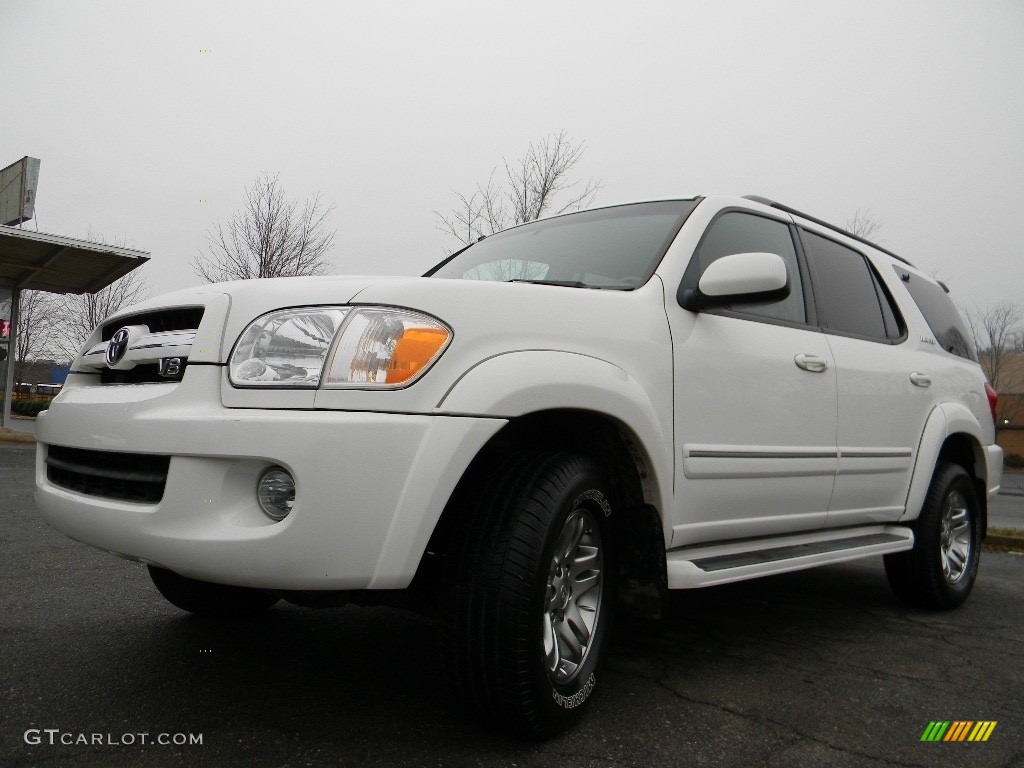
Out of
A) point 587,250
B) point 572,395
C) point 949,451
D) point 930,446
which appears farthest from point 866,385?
point 572,395

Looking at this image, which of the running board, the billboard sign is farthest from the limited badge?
the billboard sign

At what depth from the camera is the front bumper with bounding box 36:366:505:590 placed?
6.24 ft

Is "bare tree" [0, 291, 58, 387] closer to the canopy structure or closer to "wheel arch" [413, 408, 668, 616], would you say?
the canopy structure

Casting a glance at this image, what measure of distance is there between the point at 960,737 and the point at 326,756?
1.89 meters

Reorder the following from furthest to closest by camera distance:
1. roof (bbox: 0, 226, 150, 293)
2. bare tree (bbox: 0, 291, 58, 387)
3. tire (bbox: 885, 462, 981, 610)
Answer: bare tree (bbox: 0, 291, 58, 387)
roof (bbox: 0, 226, 150, 293)
tire (bbox: 885, 462, 981, 610)

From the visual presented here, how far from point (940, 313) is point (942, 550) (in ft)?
4.62

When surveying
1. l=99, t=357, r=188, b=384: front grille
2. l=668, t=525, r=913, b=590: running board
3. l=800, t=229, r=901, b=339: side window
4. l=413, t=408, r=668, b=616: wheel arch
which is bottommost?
l=668, t=525, r=913, b=590: running board

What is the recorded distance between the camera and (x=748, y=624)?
12.4ft

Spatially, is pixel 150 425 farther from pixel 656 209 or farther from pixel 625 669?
pixel 656 209

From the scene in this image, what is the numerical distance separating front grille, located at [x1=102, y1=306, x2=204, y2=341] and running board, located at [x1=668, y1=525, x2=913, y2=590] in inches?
65.1

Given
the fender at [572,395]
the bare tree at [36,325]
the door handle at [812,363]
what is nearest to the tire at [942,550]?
the door handle at [812,363]

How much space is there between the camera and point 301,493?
1.90m

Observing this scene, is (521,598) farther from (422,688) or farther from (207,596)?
(207,596)

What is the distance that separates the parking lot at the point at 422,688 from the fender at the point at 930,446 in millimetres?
610
